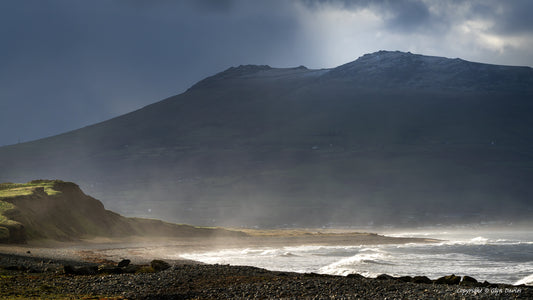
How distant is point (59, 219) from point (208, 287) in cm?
4162

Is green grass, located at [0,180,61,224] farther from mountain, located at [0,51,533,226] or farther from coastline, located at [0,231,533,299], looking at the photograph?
mountain, located at [0,51,533,226]

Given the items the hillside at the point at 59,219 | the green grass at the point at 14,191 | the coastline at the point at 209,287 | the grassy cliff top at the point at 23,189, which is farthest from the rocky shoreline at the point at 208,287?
the grassy cliff top at the point at 23,189

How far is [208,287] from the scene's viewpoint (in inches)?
731

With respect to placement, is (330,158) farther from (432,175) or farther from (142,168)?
(142,168)

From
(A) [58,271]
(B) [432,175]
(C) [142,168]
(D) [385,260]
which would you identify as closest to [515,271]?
(D) [385,260]

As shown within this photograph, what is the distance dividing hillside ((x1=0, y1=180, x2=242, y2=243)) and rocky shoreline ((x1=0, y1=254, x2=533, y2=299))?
2183 cm

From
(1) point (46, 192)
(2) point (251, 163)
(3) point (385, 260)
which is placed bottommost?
(3) point (385, 260)

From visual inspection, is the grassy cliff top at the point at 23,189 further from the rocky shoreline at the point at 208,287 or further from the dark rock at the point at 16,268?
the rocky shoreline at the point at 208,287

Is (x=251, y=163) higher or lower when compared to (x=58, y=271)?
higher

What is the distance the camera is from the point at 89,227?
58906 millimetres

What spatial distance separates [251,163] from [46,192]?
130 metres

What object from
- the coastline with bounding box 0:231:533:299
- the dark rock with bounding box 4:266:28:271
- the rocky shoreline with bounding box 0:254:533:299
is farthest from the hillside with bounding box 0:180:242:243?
the coastline with bounding box 0:231:533:299

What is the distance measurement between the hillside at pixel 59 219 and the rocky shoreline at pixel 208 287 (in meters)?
21.8

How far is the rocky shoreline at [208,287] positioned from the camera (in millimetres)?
16547
